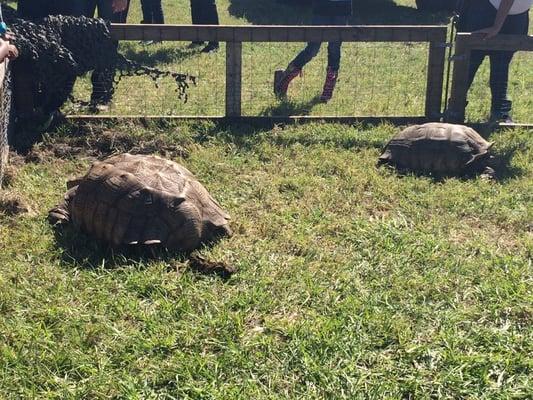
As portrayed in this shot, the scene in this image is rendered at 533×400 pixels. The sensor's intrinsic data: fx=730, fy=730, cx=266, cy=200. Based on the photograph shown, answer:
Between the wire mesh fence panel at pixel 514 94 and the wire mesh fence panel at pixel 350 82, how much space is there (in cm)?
59

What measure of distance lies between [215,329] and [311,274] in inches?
32.9

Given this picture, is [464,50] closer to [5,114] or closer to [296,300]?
[296,300]

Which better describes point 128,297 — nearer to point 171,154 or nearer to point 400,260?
point 400,260

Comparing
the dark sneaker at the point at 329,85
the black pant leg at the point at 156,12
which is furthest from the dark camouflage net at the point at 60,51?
the black pant leg at the point at 156,12

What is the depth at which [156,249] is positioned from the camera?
446 cm

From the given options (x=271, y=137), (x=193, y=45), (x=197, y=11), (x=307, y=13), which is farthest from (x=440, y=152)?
(x=307, y=13)

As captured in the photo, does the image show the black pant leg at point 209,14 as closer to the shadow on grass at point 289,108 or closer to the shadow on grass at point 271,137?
the shadow on grass at point 289,108

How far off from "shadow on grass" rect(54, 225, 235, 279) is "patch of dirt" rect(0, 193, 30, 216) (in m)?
0.57

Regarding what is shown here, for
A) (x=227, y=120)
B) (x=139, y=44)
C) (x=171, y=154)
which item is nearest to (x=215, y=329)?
(x=171, y=154)

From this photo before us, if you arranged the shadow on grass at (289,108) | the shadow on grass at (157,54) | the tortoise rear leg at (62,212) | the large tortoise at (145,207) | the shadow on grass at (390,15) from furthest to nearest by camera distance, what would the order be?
1. the shadow on grass at (390,15)
2. the shadow on grass at (157,54)
3. the shadow on grass at (289,108)
4. the tortoise rear leg at (62,212)
5. the large tortoise at (145,207)

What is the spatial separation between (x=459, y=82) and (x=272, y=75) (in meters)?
2.81

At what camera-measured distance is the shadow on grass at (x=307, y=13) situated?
45.4ft

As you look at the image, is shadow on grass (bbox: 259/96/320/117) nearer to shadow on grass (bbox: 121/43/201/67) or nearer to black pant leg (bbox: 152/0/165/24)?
shadow on grass (bbox: 121/43/201/67)

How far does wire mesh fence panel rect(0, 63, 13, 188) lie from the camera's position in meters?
5.53
